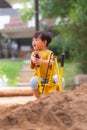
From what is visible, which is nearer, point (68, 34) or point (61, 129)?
point (61, 129)

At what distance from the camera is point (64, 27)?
1336 centimetres

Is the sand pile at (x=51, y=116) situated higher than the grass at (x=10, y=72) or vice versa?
the sand pile at (x=51, y=116)

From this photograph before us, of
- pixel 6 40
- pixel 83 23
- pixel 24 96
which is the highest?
pixel 83 23

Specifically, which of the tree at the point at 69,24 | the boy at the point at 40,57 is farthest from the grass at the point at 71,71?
the boy at the point at 40,57

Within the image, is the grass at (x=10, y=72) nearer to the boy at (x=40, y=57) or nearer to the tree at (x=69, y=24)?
the tree at (x=69, y=24)

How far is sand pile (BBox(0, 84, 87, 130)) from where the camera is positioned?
346cm

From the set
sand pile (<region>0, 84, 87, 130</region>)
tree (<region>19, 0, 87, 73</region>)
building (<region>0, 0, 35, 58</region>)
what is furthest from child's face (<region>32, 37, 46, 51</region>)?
building (<region>0, 0, 35, 58</region>)

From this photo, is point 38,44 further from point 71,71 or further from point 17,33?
point 17,33

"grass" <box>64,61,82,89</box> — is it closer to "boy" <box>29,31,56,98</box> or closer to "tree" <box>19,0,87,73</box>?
"tree" <box>19,0,87,73</box>

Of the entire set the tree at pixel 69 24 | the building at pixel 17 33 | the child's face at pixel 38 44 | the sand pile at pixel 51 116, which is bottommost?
the building at pixel 17 33

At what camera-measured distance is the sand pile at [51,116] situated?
11.4 ft

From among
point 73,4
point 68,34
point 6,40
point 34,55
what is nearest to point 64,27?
point 68,34

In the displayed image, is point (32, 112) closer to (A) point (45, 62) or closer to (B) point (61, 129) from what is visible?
(B) point (61, 129)

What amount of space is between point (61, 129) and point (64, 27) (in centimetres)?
1006
